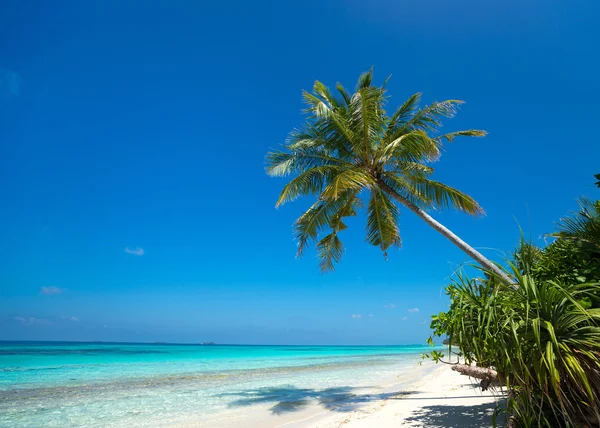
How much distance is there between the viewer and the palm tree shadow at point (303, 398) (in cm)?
975

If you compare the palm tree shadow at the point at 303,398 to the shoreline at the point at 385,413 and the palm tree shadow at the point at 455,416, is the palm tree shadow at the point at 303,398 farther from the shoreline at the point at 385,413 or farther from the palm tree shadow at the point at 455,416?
the palm tree shadow at the point at 455,416

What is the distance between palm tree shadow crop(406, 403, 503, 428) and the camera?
6.45 m

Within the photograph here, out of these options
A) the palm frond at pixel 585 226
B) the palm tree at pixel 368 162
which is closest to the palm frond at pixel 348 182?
the palm tree at pixel 368 162

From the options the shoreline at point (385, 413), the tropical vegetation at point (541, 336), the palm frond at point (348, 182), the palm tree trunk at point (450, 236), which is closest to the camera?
the tropical vegetation at point (541, 336)

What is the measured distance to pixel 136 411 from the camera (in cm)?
961

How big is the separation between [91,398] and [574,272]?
43.1ft

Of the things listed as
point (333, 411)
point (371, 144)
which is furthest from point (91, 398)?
point (371, 144)

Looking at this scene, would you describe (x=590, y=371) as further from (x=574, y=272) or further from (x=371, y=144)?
(x=371, y=144)

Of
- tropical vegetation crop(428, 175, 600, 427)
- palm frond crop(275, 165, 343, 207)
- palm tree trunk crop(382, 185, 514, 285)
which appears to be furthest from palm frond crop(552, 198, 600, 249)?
palm frond crop(275, 165, 343, 207)

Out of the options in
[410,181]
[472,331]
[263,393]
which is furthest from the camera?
[263,393]

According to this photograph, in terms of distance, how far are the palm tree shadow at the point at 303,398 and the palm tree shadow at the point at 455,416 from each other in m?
2.05

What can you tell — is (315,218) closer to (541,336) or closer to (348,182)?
(348,182)

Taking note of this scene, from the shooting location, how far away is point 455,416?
7.21m

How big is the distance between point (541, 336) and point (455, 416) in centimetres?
496
